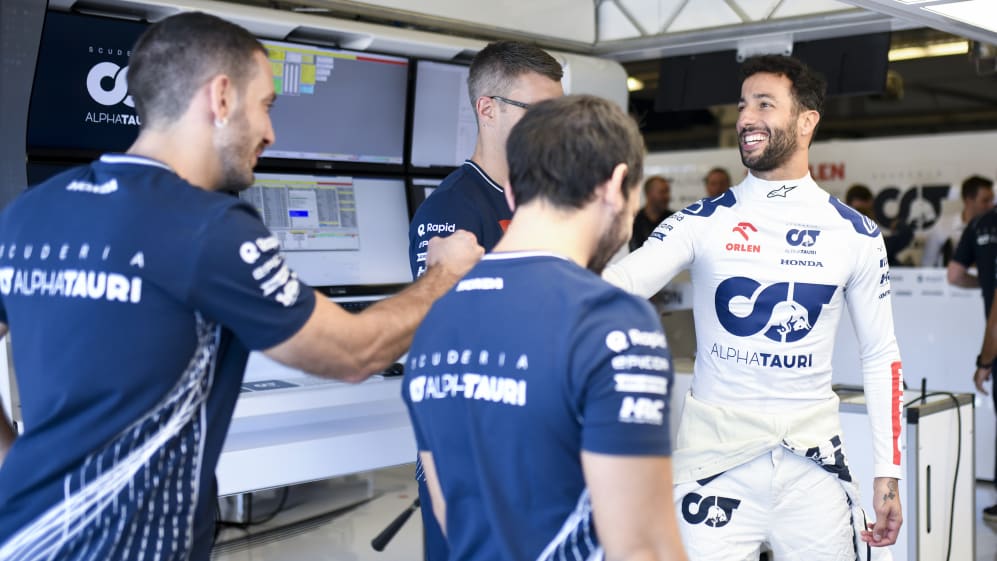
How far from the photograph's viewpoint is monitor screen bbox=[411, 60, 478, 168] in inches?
171

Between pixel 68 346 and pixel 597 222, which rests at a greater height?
pixel 597 222

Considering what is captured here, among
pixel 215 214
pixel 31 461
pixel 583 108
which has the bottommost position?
pixel 31 461

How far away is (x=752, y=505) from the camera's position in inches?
93.4

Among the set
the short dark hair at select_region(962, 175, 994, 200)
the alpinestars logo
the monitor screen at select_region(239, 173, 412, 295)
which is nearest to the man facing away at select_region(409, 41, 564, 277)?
the alpinestars logo

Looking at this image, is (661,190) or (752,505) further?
(661,190)

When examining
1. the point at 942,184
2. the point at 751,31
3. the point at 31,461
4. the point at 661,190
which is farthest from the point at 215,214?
the point at 942,184

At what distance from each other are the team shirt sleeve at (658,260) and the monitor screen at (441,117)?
2041 millimetres

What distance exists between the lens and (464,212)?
7.54 ft

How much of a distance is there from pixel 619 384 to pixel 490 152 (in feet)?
4.20

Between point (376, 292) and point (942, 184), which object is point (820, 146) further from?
point (376, 292)

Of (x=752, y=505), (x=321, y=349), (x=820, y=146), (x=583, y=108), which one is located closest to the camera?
(x=583, y=108)

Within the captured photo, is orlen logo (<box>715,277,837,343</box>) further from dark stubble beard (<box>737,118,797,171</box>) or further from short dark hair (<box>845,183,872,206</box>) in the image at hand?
short dark hair (<box>845,183,872,206</box>)

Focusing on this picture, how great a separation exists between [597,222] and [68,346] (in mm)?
714

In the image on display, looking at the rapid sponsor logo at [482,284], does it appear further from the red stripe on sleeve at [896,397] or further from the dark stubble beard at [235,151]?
the red stripe on sleeve at [896,397]
